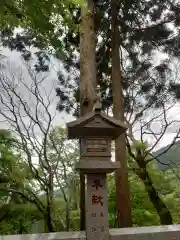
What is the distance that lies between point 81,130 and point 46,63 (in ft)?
17.1

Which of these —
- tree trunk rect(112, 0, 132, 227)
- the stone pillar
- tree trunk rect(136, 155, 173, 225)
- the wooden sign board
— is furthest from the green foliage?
the wooden sign board

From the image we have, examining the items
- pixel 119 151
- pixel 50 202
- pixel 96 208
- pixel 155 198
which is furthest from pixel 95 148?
pixel 50 202

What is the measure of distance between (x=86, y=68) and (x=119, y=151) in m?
1.94

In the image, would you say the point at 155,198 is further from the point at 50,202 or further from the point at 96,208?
the point at 96,208

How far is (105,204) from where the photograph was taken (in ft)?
11.7

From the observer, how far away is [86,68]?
17.0ft

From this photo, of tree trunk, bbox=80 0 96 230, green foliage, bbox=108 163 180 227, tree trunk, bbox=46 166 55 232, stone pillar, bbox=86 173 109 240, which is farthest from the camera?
green foliage, bbox=108 163 180 227

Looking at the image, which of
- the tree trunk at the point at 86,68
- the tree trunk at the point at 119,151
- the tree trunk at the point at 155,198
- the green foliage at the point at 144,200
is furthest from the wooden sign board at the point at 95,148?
the green foliage at the point at 144,200

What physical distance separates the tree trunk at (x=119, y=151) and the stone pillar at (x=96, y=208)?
6.32ft

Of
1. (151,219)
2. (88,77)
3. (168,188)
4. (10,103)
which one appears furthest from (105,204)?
(10,103)

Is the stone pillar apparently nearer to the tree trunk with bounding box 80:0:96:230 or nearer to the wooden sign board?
the wooden sign board

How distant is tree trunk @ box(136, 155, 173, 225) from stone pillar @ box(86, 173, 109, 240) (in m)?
3.53

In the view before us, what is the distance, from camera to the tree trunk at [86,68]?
4.83 metres

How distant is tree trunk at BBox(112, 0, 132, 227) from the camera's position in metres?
5.41
